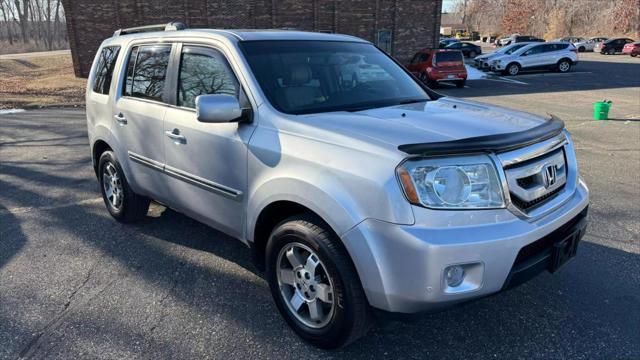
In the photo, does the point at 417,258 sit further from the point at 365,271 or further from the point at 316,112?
the point at 316,112

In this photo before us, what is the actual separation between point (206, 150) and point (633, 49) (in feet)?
154

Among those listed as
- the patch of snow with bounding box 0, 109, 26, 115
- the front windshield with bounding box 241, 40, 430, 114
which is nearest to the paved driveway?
the front windshield with bounding box 241, 40, 430, 114

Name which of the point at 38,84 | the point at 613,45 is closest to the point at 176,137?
the point at 38,84

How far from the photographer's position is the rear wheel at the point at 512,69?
25.6 m

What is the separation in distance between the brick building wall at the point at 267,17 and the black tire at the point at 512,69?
17.9ft

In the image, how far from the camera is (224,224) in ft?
11.3

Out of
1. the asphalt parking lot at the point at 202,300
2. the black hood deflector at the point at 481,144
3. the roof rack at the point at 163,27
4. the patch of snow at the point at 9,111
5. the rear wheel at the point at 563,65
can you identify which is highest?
the roof rack at the point at 163,27

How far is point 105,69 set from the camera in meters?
4.93

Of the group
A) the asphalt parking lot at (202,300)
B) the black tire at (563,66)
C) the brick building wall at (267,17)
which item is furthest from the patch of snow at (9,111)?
the black tire at (563,66)

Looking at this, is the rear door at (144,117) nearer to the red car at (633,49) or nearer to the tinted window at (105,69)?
the tinted window at (105,69)

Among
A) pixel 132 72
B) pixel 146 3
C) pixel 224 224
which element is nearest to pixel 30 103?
pixel 146 3

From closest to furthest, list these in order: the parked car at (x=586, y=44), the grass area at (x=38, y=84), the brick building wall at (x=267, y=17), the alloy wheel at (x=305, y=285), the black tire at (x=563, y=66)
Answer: the alloy wheel at (x=305, y=285) → the grass area at (x=38, y=84) → the brick building wall at (x=267, y=17) → the black tire at (x=563, y=66) → the parked car at (x=586, y=44)

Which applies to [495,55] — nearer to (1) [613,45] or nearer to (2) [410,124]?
(1) [613,45]

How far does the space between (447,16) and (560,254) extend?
459ft
